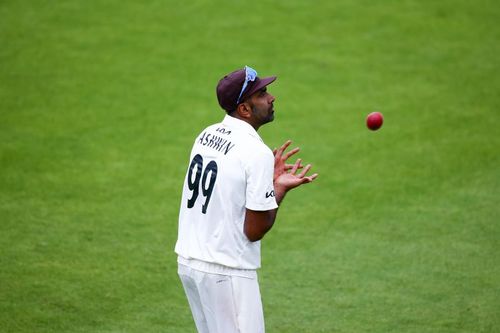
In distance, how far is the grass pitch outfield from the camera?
751cm

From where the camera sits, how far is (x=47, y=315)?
7133 millimetres

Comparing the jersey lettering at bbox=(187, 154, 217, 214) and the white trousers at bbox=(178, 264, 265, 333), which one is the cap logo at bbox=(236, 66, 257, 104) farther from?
the white trousers at bbox=(178, 264, 265, 333)

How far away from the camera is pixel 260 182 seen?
198 inches

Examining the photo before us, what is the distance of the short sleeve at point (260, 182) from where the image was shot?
16.4ft

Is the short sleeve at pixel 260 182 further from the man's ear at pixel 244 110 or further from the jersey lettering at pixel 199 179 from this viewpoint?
the man's ear at pixel 244 110

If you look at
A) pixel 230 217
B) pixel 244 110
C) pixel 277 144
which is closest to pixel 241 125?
pixel 244 110

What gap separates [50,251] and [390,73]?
644 centimetres

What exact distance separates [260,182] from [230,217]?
32 cm

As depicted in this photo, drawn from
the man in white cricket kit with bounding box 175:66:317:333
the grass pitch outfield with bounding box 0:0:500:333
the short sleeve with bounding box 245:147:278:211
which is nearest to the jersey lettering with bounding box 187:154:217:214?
the man in white cricket kit with bounding box 175:66:317:333

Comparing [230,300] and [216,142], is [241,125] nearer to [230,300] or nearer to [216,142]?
[216,142]

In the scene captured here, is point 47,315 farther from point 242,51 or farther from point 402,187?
point 242,51

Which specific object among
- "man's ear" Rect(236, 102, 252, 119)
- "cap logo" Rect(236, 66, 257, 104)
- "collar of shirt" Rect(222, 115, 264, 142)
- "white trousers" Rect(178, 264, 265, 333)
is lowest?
"white trousers" Rect(178, 264, 265, 333)

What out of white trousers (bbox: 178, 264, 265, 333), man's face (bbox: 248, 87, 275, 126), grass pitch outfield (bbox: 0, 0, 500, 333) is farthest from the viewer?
grass pitch outfield (bbox: 0, 0, 500, 333)

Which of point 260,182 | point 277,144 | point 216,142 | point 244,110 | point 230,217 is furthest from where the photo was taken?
point 277,144
